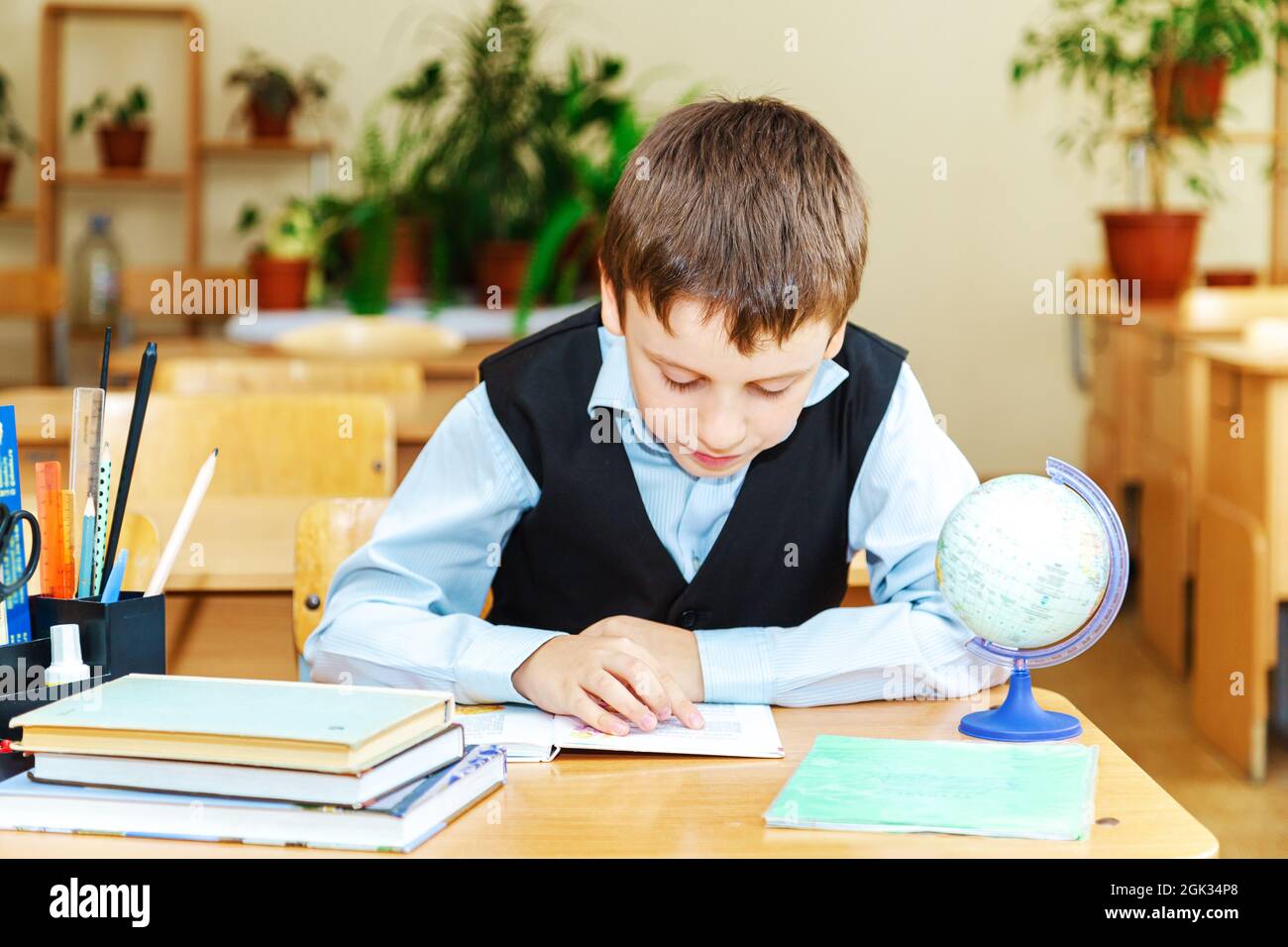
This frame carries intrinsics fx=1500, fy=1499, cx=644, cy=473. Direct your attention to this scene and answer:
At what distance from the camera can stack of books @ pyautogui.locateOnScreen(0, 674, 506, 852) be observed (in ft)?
2.77

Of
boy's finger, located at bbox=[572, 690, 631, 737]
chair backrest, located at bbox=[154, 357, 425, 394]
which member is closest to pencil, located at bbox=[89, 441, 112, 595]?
boy's finger, located at bbox=[572, 690, 631, 737]

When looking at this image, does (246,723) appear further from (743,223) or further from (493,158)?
(493,158)

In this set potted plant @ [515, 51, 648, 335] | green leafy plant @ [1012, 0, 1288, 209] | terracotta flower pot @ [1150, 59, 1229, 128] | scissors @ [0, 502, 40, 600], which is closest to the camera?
scissors @ [0, 502, 40, 600]

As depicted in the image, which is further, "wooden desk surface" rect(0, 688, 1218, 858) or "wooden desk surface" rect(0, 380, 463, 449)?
"wooden desk surface" rect(0, 380, 463, 449)

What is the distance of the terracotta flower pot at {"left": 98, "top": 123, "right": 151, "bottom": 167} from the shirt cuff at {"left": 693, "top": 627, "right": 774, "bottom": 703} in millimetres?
5272

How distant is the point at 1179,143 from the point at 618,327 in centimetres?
523

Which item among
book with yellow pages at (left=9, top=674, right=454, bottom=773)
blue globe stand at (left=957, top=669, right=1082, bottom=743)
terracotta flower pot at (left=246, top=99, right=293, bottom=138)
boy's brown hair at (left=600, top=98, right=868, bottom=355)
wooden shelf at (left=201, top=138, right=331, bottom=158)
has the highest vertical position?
terracotta flower pot at (left=246, top=99, right=293, bottom=138)

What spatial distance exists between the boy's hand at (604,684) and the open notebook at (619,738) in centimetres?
1

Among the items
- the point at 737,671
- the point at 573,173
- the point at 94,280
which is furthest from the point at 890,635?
the point at 94,280

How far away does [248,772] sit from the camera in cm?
86

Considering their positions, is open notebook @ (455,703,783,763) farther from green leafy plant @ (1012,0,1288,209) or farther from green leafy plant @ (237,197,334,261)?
green leafy plant @ (1012,0,1288,209)

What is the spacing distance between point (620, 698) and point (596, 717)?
0.07 ft

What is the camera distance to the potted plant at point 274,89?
575cm
